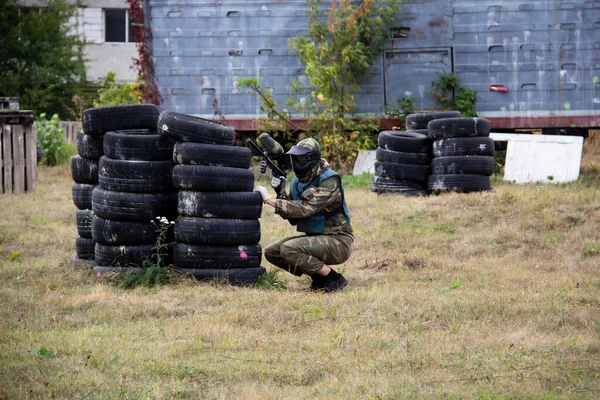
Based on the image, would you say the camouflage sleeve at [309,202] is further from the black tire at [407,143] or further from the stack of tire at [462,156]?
the black tire at [407,143]

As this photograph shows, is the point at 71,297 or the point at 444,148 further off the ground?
the point at 444,148

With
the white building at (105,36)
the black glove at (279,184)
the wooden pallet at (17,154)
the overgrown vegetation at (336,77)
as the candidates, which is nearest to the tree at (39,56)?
the white building at (105,36)

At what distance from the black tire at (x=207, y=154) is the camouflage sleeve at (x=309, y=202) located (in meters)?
0.61

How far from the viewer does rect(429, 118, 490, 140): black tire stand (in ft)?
49.0

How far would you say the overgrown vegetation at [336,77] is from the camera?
1853 centimetres

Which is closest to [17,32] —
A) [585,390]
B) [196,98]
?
Result: [196,98]

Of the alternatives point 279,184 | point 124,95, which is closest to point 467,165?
point 279,184

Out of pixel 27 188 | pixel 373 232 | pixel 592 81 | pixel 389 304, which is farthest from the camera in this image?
pixel 592 81

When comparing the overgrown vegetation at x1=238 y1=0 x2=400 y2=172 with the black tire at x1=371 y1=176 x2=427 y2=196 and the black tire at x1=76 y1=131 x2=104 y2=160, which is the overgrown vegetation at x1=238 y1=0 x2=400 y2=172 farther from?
the black tire at x1=76 y1=131 x2=104 y2=160

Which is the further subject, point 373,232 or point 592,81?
point 592,81

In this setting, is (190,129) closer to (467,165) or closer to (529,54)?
(467,165)

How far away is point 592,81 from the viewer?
738 inches

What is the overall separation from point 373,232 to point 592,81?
27.3ft

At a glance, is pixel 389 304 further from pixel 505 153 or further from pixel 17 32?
pixel 17 32
